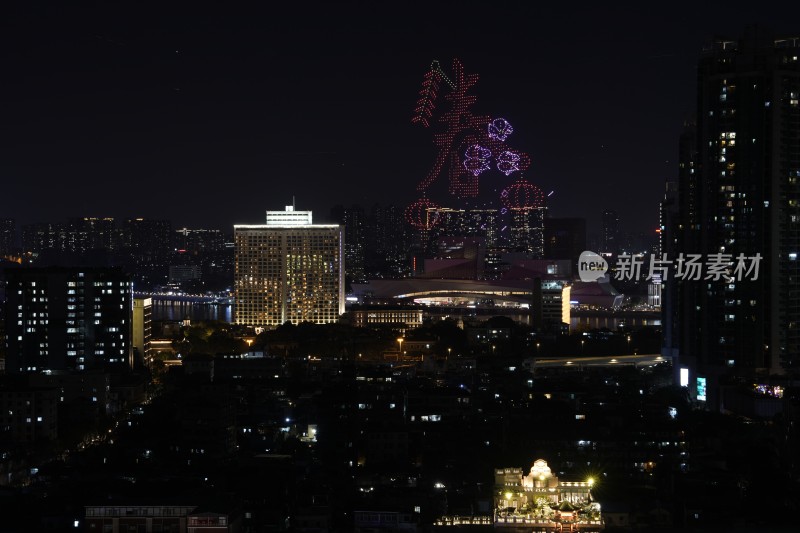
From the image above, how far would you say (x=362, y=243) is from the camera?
3522cm

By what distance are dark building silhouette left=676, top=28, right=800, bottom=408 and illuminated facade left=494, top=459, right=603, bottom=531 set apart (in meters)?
4.06

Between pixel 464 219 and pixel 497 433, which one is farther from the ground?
pixel 464 219

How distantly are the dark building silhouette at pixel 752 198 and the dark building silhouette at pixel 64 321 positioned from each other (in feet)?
20.7

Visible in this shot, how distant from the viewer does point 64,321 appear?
14180 mm

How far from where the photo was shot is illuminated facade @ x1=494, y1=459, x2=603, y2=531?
24.9 ft

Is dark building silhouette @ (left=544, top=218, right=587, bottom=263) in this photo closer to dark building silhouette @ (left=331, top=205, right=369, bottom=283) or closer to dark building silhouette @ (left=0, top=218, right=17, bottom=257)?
dark building silhouette @ (left=331, top=205, right=369, bottom=283)

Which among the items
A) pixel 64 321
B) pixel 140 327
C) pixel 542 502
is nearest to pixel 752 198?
pixel 542 502

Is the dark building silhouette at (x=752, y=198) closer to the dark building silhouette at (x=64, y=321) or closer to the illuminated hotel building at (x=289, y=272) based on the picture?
the dark building silhouette at (x=64, y=321)

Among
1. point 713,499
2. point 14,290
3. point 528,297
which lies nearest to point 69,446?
point 14,290

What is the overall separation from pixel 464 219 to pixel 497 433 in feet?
59.1

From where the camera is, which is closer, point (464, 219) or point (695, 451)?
point (695, 451)

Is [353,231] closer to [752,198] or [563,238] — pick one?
[563,238]

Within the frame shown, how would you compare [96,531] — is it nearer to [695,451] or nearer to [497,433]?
[497,433]

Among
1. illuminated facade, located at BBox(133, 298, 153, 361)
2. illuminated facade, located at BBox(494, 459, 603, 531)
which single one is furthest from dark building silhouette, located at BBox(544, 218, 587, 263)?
illuminated facade, located at BBox(494, 459, 603, 531)
